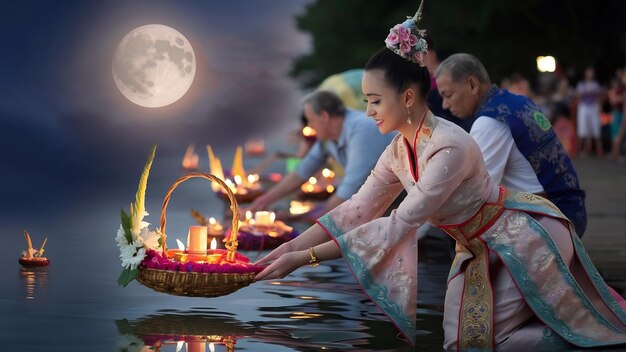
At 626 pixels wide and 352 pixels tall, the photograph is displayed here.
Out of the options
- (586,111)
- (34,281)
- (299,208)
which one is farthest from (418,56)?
(586,111)

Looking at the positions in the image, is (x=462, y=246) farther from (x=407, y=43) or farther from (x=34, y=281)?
(x=34, y=281)

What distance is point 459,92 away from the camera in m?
7.90

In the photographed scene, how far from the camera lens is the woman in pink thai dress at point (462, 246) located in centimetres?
624

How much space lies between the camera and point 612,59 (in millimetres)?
31906

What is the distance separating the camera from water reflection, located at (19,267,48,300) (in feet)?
26.3

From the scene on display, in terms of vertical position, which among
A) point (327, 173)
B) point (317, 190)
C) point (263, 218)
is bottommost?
point (263, 218)

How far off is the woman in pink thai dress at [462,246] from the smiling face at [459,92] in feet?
4.55

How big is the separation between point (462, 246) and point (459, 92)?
1492 mm

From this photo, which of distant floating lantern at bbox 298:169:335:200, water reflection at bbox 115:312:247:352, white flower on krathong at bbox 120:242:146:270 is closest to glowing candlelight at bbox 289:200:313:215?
distant floating lantern at bbox 298:169:335:200

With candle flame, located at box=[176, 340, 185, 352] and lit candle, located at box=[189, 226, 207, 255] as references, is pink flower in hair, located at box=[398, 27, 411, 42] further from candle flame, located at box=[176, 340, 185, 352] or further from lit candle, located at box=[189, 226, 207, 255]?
candle flame, located at box=[176, 340, 185, 352]

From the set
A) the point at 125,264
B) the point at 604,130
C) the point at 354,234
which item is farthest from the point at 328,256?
the point at 604,130

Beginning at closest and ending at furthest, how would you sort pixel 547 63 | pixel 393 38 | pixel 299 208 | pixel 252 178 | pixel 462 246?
pixel 393 38 < pixel 462 246 < pixel 299 208 < pixel 252 178 < pixel 547 63

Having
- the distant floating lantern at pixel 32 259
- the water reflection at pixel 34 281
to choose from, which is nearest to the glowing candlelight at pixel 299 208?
the distant floating lantern at pixel 32 259

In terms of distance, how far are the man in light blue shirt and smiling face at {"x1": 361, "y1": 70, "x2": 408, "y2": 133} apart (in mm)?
4368
